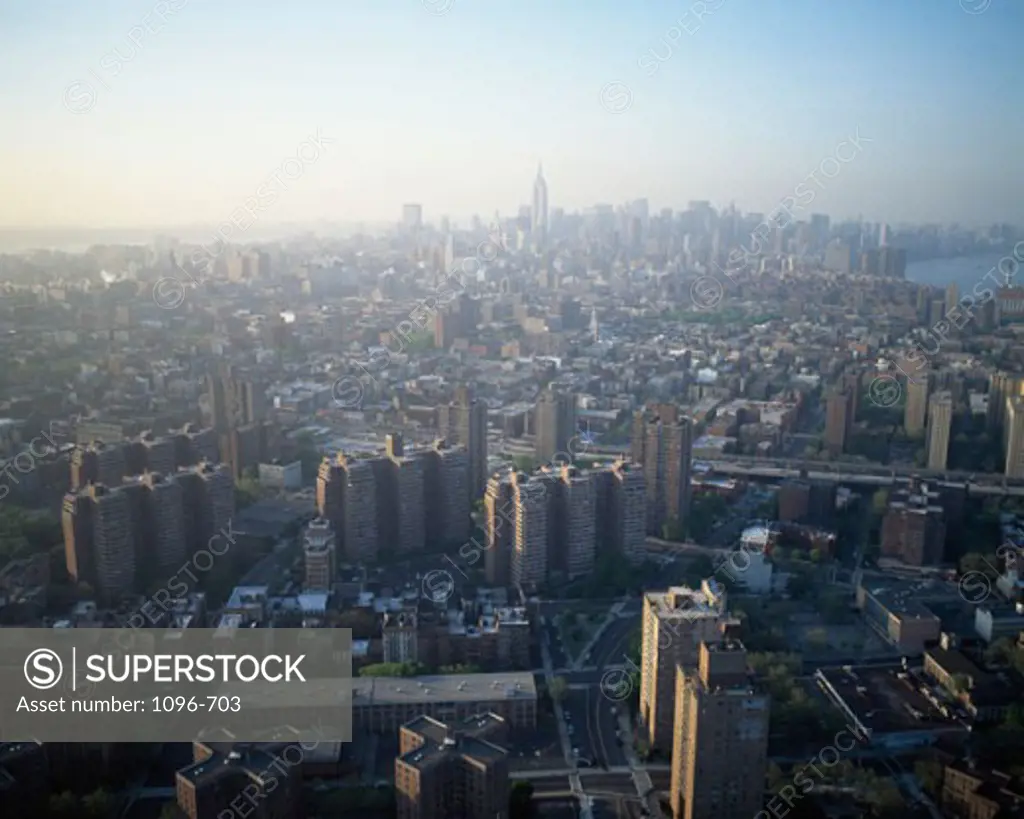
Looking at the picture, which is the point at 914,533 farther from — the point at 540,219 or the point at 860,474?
the point at 540,219

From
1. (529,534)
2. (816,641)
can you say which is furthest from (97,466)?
(816,641)

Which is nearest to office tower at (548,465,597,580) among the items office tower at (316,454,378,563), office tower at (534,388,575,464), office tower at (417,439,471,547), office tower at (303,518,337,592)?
office tower at (417,439,471,547)

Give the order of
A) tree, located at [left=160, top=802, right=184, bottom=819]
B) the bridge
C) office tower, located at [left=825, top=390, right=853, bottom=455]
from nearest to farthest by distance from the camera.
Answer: tree, located at [left=160, top=802, right=184, bottom=819]
the bridge
office tower, located at [left=825, top=390, right=853, bottom=455]

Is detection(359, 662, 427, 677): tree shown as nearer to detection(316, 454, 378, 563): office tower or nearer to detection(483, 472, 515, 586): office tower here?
detection(483, 472, 515, 586): office tower

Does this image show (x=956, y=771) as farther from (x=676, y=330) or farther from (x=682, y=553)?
(x=676, y=330)

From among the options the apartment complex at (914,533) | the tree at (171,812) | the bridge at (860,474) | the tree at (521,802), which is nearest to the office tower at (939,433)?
the bridge at (860,474)

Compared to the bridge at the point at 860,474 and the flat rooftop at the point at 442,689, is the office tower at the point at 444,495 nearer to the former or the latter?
the flat rooftop at the point at 442,689
